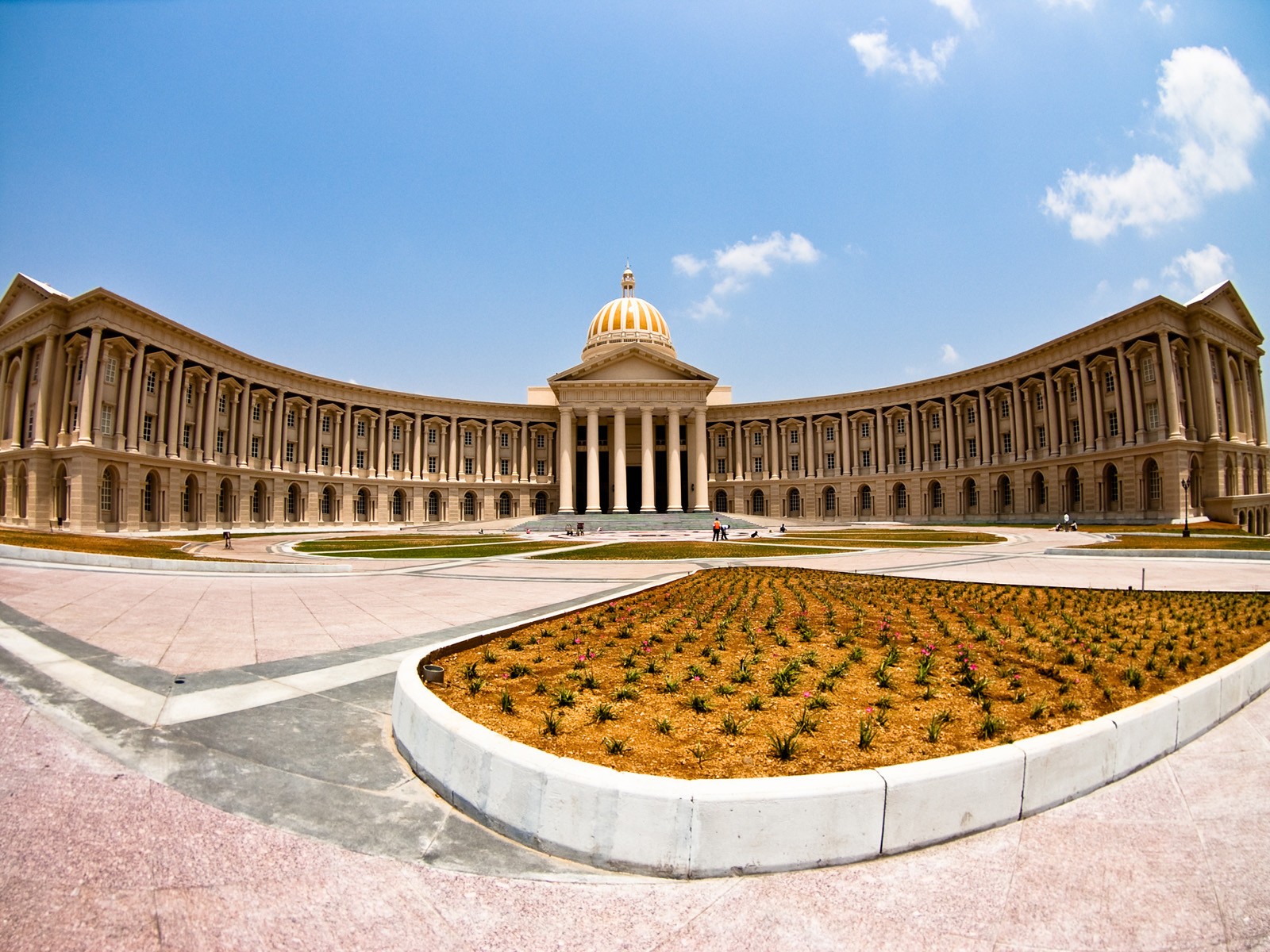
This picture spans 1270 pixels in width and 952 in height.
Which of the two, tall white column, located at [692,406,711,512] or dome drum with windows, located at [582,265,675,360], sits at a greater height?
dome drum with windows, located at [582,265,675,360]

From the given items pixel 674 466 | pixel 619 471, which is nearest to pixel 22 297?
pixel 619 471

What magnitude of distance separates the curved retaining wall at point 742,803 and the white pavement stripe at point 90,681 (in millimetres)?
3604

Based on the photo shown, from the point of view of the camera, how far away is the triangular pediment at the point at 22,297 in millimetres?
46062

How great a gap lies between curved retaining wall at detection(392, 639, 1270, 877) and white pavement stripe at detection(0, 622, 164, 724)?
11.8 ft

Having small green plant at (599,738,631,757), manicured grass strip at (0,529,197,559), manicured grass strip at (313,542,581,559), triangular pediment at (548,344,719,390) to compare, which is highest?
triangular pediment at (548,344,719,390)

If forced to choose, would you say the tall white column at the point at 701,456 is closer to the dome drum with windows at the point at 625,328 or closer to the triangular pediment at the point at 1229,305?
the dome drum with windows at the point at 625,328

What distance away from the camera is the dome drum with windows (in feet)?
275

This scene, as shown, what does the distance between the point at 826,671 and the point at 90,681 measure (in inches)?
A: 324

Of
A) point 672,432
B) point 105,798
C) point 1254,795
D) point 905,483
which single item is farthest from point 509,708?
point 905,483

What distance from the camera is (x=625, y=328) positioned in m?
84.5

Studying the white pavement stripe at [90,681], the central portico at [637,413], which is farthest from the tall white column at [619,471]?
the white pavement stripe at [90,681]

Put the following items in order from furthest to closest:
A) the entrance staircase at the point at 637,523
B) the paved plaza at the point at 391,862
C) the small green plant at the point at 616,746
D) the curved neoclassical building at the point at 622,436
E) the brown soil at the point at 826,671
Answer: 1. the entrance staircase at the point at 637,523
2. the curved neoclassical building at the point at 622,436
3. the brown soil at the point at 826,671
4. the small green plant at the point at 616,746
5. the paved plaza at the point at 391,862

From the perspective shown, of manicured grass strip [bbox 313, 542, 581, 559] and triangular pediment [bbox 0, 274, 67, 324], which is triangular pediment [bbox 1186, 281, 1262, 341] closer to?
manicured grass strip [bbox 313, 542, 581, 559]

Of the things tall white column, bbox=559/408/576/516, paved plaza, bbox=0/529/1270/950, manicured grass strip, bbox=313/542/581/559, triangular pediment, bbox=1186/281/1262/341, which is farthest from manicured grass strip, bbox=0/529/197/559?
triangular pediment, bbox=1186/281/1262/341
